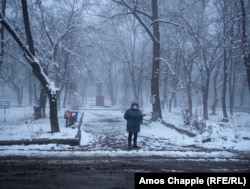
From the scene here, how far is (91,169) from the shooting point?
845 centimetres

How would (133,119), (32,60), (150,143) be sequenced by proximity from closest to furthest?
1. (133,119)
2. (150,143)
3. (32,60)

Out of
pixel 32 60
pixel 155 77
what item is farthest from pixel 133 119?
pixel 155 77

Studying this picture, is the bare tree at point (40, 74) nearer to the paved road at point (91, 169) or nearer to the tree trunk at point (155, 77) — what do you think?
the paved road at point (91, 169)

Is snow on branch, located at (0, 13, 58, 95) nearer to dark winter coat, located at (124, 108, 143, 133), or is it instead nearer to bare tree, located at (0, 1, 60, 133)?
bare tree, located at (0, 1, 60, 133)

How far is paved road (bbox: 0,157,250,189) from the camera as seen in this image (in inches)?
279

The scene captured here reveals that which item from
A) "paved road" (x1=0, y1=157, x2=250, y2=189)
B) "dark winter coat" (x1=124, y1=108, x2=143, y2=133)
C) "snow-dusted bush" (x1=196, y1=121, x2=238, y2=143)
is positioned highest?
"dark winter coat" (x1=124, y1=108, x2=143, y2=133)

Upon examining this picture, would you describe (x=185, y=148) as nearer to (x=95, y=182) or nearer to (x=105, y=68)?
(x=95, y=182)

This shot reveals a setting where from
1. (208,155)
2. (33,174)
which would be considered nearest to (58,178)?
(33,174)

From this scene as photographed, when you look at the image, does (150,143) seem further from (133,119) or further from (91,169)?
(91,169)

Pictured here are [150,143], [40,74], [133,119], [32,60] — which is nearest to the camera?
[133,119]

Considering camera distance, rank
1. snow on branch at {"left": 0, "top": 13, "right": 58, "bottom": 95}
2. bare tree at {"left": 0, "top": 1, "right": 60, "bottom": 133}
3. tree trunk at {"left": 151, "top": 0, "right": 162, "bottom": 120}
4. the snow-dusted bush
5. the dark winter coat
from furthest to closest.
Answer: tree trunk at {"left": 151, "top": 0, "right": 162, "bottom": 120}, bare tree at {"left": 0, "top": 1, "right": 60, "bottom": 133}, snow on branch at {"left": 0, "top": 13, "right": 58, "bottom": 95}, the snow-dusted bush, the dark winter coat

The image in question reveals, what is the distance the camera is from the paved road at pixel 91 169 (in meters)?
7.08

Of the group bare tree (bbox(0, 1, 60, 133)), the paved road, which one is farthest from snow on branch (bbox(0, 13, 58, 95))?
the paved road

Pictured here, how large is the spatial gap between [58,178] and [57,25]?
64.8 ft
